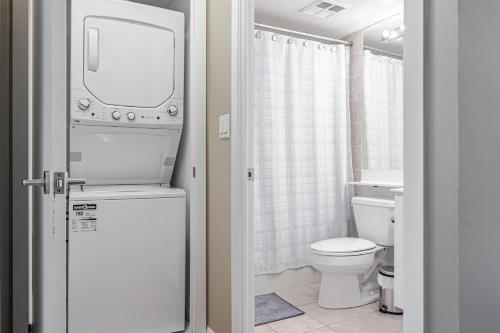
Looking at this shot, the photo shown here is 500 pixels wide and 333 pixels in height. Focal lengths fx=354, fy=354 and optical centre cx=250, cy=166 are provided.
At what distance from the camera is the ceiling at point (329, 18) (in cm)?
271

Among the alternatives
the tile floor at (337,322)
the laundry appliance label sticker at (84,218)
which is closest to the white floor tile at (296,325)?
the tile floor at (337,322)

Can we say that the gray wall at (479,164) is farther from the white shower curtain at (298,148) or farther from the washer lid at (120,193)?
the white shower curtain at (298,148)

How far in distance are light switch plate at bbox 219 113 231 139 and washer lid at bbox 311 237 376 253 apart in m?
1.21

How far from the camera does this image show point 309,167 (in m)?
3.01

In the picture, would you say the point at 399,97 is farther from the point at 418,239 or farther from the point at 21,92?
the point at 21,92

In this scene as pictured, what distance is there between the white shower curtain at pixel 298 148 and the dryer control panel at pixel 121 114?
2.34 feet

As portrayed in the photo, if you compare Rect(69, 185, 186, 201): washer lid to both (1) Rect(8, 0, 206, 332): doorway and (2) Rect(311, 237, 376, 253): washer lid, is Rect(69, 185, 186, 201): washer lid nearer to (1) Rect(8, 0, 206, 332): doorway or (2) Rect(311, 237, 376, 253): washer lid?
A: (1) Rect(8, 0, 206, 332): doorway

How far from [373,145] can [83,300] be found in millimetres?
2476

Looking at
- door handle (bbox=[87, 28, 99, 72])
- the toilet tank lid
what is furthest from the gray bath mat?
door handle (bbox=[87, 28, 99, 72])

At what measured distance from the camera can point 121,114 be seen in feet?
7.09

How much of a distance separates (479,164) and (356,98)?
2.49 metres

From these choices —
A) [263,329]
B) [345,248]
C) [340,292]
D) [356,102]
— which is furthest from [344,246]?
[356,102]

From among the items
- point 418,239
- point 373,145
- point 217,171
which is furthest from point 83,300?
point 373,145

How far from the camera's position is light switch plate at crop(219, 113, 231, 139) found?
5.99 feet
